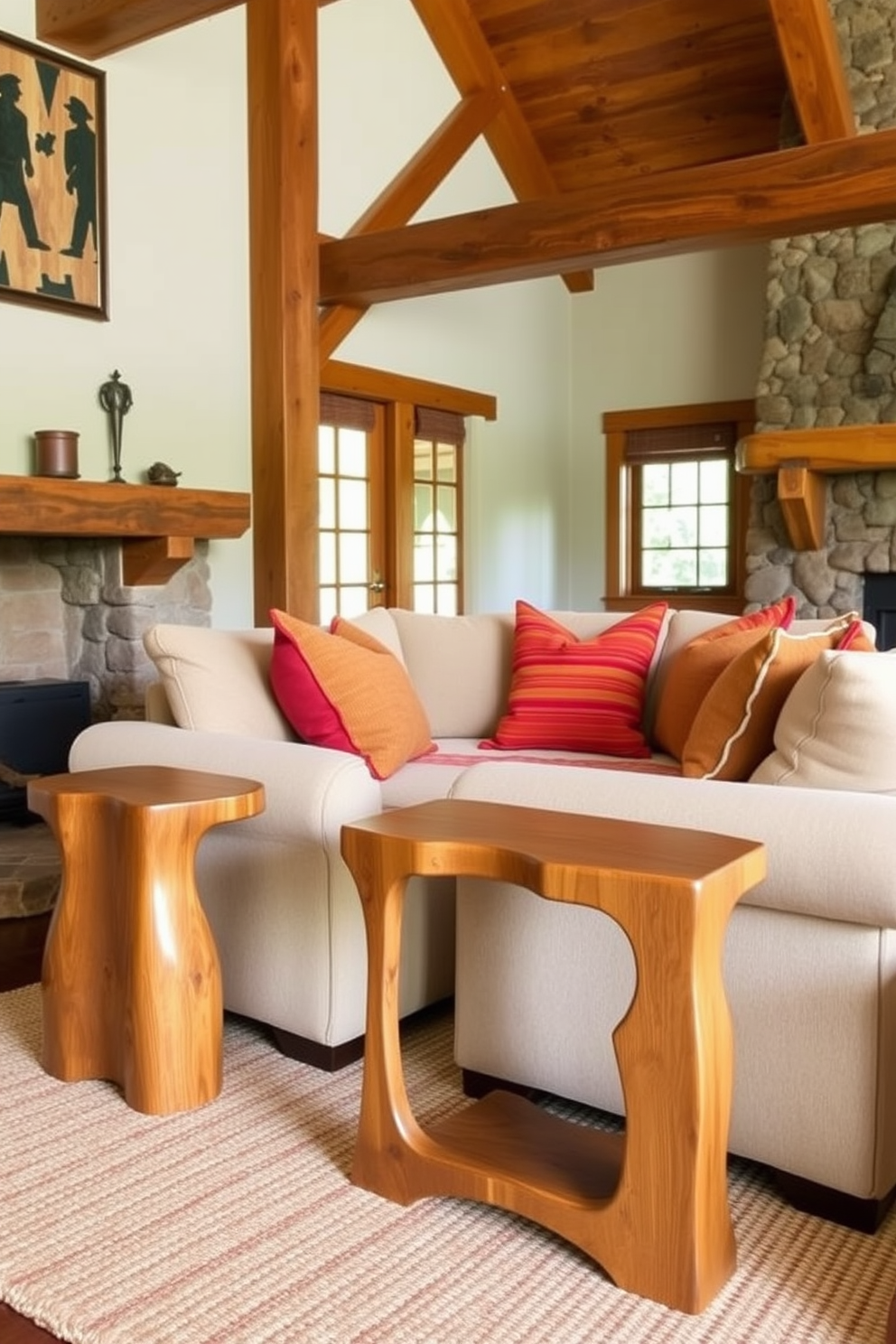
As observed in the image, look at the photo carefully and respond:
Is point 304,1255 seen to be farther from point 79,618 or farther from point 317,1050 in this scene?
point 79,618

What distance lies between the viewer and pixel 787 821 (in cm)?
170

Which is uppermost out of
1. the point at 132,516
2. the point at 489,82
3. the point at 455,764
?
the point at 489,82

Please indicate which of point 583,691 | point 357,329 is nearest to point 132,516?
point 583,691

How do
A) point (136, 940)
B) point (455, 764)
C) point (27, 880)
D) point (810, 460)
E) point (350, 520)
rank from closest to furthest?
point (136, 940), point (455, 764), point (27, 880), point (810, 460), point (350, 520)

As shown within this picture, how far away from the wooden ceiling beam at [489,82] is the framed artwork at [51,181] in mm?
2212

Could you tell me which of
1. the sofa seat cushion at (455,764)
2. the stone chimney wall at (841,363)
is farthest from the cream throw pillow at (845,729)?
the stone chimney wall at (841,363)

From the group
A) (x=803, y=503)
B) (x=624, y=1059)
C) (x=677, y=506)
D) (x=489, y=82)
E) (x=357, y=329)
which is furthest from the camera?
(x=677, y=506)

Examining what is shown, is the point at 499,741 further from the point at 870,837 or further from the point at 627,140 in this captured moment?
the point at 627,140

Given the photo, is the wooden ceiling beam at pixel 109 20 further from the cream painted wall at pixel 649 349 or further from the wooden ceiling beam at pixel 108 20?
the cream painted wall at pixel 649 349

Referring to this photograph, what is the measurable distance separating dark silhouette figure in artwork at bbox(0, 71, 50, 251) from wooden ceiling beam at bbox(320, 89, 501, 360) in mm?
1296

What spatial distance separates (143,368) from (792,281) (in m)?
3.27

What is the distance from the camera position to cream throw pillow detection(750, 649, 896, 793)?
1.88 metres

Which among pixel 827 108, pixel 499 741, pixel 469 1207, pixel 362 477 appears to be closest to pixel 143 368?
pixel 362 477

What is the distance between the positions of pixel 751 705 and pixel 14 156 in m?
3.36
